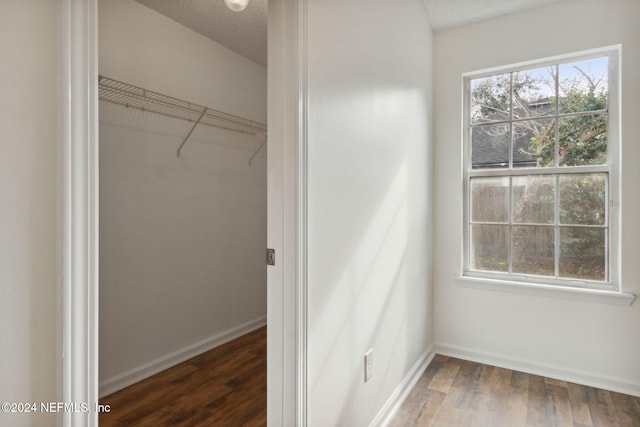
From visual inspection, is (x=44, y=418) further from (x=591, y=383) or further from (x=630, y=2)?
(x=630, y=2)

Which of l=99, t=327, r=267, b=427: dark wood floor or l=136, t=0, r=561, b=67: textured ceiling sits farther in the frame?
l=136, t=0, r=561, b=67: textured ceiling

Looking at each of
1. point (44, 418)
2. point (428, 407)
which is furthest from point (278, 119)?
point (428, 407)

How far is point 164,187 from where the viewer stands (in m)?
2.46

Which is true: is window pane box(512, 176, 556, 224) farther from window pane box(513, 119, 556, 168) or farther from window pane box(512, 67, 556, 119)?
window pane box(512, 67, 556, 119)

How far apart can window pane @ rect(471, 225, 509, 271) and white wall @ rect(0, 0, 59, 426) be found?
2.62m

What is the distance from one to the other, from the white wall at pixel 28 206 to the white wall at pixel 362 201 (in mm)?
770

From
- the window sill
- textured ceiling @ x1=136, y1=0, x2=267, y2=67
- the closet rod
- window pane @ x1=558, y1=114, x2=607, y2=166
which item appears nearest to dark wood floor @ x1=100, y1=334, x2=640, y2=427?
the window sill

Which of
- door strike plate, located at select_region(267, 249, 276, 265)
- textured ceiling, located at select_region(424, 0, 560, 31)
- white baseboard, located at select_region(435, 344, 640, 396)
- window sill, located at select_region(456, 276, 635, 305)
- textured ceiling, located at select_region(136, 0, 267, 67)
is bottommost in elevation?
white baseboard, located at select_region(435, 344, 640, 396)

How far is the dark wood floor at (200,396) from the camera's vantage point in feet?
6.15

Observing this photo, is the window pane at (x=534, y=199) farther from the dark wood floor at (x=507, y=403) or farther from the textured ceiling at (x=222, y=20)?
the textured ceiling at (x=222, y=20)

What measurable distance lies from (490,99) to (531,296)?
1.44 meters

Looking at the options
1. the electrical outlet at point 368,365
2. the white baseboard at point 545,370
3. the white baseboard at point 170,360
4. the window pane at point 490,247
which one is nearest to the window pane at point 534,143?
the window pane at point 490,247

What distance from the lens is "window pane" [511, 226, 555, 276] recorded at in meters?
2.42

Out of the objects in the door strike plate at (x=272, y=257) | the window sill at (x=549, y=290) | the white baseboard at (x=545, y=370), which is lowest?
the white baseboard at (x=545, y=370)
